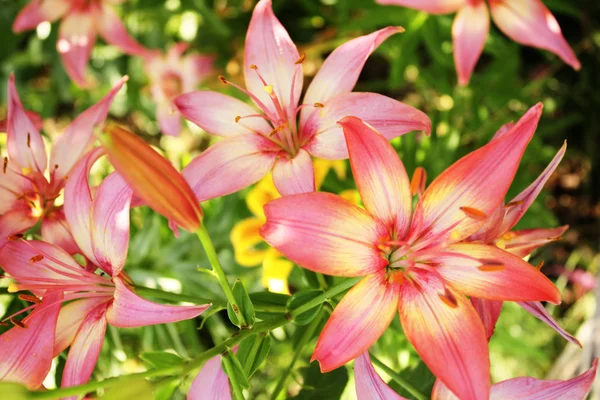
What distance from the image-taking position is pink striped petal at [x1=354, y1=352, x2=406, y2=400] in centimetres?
69

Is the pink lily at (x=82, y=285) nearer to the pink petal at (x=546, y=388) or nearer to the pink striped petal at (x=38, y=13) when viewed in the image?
the pink petal at (x=546, y=388)

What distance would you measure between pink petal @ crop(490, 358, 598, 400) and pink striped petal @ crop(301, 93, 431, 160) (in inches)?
13.3

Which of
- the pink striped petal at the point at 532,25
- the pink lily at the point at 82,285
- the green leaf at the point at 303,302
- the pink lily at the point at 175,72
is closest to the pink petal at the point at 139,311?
the pink lily at the point at 82,285

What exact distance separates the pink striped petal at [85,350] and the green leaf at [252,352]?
178 mm

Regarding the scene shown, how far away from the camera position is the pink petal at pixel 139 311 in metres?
0.63

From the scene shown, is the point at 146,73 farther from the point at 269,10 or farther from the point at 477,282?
the point at 477,282

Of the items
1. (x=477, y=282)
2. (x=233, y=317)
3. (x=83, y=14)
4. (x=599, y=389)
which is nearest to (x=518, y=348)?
(x=599, y=389)

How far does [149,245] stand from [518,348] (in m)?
0.94

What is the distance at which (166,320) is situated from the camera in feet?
2.08

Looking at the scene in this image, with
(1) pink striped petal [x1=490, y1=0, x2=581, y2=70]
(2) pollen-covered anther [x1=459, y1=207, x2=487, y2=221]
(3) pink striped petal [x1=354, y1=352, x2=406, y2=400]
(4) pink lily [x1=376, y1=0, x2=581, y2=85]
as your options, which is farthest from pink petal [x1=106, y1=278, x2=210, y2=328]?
(1) pink striped petal [x1=490, y1=0, x2=581, y2=70]

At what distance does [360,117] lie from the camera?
0.75 metres

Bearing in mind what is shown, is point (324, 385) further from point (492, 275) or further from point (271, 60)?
point (271, 60)

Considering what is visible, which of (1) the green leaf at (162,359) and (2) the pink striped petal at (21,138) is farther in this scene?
(2) the pink striped petal at (21,138)

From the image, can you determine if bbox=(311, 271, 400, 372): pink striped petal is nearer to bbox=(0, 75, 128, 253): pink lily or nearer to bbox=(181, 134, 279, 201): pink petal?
bbox=(181, 134, 279, 201): pink petal
